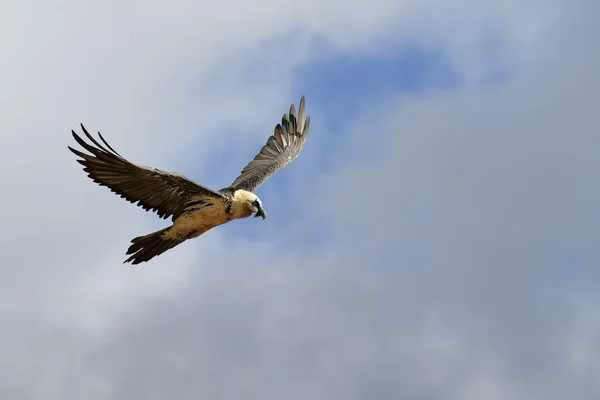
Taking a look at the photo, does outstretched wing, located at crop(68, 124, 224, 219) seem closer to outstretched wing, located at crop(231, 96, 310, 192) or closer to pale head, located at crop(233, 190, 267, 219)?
pale head, located at crop(233, 190, 267, 219)

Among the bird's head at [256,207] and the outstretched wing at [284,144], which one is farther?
the outstretched wing at [284,144]

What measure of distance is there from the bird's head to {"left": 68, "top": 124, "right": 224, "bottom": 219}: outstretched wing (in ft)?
2.87

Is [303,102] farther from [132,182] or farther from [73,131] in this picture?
[73,131]

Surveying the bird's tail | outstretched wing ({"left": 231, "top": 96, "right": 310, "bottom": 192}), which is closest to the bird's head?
the bird's tail

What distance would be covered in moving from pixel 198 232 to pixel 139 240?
1.23 metres

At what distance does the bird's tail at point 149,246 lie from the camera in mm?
21219

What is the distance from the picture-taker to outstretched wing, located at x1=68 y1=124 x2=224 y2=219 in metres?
19.2

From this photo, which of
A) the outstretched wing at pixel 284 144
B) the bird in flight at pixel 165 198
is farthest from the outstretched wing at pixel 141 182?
the outstretched wing at pixel 284 144

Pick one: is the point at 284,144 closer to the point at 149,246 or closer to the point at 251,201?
the point at 251,201

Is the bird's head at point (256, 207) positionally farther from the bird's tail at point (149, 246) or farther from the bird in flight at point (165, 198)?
the bird's tail at point (149, 246)

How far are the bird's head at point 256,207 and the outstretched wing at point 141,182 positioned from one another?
0.88 m

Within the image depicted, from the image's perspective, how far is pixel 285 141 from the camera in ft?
91.9

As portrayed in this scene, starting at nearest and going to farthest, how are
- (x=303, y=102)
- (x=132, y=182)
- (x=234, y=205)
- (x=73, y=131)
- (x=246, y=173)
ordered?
(x=73, y=131) → (x=132, y=182) → (x=234, y=205) → (x=246, y=173) → (x=303, y=102)

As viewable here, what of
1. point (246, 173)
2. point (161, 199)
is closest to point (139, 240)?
point (161, 199)
